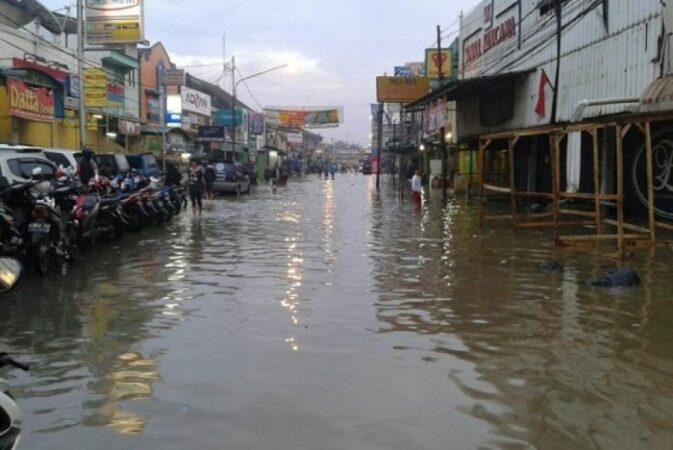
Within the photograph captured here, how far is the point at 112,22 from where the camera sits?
31.9 meters

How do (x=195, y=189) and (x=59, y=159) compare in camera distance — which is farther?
(x=195, y=189)

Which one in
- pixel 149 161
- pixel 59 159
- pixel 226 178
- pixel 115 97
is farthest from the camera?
pixel 115 97

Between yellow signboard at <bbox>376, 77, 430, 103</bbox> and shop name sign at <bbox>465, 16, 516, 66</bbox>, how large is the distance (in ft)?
9.61

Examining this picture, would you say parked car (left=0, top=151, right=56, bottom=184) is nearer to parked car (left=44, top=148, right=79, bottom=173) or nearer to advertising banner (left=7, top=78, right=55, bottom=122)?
parked car (left=44, top=148, right=79, bottom=173)

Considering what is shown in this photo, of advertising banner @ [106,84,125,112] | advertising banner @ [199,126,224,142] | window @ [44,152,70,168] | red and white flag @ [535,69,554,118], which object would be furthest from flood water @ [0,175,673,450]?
advertising banner @ [199,126,224,142]

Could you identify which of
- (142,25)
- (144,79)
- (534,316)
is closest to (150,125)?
(144,79)

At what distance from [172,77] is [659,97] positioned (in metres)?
38.3

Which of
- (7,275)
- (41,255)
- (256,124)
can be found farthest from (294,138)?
(7,275)

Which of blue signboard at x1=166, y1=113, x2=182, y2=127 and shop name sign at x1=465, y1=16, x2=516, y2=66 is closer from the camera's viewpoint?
shop name sign at x1=465, y1=16, x2=516, y2=66

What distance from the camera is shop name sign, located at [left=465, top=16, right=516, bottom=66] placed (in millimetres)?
24298

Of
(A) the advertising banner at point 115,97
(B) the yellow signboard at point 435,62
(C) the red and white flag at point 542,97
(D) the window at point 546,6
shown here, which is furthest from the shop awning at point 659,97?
(A) the advertising banner at point 115,97

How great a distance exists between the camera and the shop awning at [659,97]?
39.3 ft

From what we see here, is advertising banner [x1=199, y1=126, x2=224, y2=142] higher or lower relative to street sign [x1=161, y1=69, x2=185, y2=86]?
lower

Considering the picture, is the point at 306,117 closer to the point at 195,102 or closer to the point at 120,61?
the point at 195,102
